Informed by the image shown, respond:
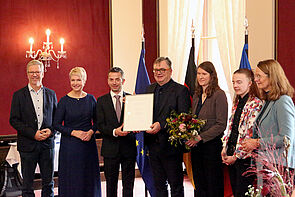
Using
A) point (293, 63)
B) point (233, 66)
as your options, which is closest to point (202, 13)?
point (233, 66)

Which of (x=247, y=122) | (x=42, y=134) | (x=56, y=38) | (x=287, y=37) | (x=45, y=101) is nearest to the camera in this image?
(x=247, y=122)

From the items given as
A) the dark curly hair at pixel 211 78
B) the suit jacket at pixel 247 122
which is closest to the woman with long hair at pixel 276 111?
the suit jacket at pixel 247 122

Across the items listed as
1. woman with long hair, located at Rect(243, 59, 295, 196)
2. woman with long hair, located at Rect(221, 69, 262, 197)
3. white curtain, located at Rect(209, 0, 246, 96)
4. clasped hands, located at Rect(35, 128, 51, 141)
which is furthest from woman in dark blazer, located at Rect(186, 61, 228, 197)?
clasped hands, located at Rect(35, 128, 51, 141)

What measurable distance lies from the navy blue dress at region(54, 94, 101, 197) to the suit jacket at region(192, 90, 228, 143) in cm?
123

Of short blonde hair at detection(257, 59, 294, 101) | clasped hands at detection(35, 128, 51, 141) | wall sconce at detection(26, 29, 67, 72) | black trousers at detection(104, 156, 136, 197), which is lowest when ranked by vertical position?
black trousers at detection(104, 156, 136, 197)

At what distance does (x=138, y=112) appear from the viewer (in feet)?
12.6

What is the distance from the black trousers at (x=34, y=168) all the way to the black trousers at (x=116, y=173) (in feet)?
2.16

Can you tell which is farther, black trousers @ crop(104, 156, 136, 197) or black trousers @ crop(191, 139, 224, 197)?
black trousers @ crop(104, 156, 136, 197)

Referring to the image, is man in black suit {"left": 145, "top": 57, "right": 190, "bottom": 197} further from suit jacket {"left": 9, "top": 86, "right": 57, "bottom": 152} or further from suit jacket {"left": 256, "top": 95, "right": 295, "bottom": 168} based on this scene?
suit jacket {"left": 9, "top": 86, "right": 57, "bottom": 152}

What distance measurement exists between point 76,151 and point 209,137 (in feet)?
4.75

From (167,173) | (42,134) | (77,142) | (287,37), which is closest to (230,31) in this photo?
(287,37)

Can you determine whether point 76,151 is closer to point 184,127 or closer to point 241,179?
point 184,127

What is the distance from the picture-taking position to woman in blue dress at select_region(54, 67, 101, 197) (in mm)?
4125

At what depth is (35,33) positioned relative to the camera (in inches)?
249
